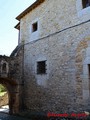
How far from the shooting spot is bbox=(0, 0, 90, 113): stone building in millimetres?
7191

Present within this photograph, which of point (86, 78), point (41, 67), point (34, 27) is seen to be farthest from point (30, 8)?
point (86, 78)

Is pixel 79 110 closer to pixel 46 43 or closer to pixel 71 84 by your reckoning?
pixel 71 84

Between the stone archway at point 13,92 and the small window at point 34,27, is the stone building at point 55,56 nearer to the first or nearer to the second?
the small window at point 34,27

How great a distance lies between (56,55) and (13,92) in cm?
369

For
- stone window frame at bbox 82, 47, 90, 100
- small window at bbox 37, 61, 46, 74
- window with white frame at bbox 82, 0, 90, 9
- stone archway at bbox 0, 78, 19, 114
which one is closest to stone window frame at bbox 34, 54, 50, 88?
small window at bbox 37, 61, 46, 74

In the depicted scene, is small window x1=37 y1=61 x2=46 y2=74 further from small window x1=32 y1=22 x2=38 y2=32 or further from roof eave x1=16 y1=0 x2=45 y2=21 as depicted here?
roof eave x1=16 y1=0 x2=45 y2=21

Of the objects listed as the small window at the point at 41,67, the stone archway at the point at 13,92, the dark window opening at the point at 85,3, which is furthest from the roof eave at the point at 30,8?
the stone archway at the point at 13,92

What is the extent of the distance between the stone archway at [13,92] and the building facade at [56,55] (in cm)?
45

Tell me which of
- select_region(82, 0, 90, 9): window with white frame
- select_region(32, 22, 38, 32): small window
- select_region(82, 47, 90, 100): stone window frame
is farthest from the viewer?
select_region(32, 22, 38, 32): small window

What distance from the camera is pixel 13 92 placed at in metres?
10.4

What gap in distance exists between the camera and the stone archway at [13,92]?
10.2 m

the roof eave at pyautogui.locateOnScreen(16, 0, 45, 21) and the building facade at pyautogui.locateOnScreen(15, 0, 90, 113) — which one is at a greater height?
the roof eave at pyautogui.locateOnScreen(16, 0, 45, 21)

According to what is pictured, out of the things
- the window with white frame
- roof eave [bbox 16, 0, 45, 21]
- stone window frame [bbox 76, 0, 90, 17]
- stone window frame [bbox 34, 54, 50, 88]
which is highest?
roof eave [bbox 16, 0, 45, 21]

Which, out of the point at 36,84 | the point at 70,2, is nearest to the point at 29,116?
the point at 36,84
